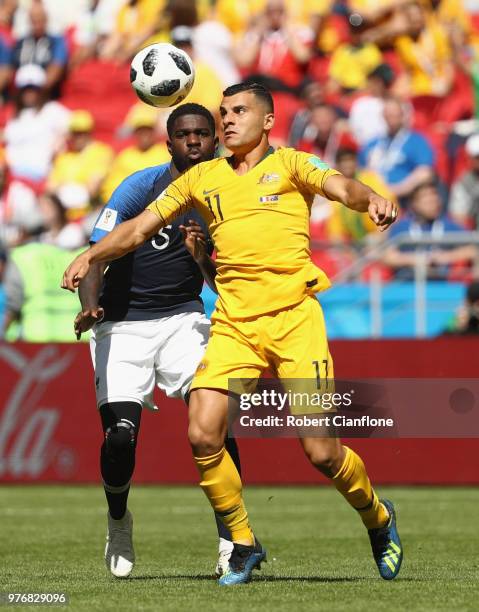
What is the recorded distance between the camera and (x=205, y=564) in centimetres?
845

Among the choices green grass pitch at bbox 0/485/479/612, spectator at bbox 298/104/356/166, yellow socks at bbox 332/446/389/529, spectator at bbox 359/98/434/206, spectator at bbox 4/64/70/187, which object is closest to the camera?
green grass pitch at bbox 0/485/479/612

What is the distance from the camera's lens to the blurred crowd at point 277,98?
16.5 metres

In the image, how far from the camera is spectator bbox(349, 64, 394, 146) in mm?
18047

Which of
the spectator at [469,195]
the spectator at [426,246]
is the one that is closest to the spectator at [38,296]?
the spectator at [426,246]

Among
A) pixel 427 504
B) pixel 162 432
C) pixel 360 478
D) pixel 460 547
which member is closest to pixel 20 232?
pixel 162 432

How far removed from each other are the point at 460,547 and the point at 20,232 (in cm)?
935

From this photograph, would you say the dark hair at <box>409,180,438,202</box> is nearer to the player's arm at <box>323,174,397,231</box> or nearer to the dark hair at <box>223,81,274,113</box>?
the dark hair at <box>223,81,274,113</box>

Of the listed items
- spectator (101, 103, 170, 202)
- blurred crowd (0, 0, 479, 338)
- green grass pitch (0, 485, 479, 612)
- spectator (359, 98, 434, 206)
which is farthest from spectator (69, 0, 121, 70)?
green grass pitch (0, 485, 479, 612)

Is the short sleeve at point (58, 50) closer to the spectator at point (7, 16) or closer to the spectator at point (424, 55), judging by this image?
the spectator at point (7, 16)

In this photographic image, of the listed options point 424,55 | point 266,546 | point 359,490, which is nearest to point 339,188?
point 359,490

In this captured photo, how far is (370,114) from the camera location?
59.6 ft

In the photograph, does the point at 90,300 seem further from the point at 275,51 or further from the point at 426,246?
the point at 275,51

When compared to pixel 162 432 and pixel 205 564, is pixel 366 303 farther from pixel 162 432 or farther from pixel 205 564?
pixel 205 564

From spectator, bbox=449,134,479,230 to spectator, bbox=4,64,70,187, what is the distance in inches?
216
